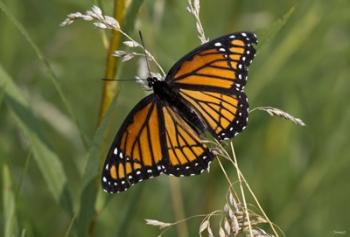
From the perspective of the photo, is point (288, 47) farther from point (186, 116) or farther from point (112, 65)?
point (112, 65)

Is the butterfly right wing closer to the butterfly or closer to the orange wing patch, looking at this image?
the butterfly

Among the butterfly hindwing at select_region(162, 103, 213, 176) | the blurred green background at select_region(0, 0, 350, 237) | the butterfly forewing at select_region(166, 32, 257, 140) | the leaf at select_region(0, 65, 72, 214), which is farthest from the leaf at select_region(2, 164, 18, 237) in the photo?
the blurred green background at select_region(0, 0, 350, 237)

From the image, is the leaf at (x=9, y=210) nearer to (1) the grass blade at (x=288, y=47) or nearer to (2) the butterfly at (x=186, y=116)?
(2) the butterfly at (x=186, y=116)

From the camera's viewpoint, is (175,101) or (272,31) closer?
(272,31)

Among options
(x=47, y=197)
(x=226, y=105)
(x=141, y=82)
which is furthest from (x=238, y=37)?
(x=47, y=197)

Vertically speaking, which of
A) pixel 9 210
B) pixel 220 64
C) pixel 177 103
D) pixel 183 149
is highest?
pixel 220 64

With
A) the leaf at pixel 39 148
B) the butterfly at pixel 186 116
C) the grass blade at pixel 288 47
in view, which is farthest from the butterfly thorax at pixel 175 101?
the grass blade at pixel 288 47

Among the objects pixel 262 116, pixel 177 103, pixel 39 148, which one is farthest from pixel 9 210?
pixel 262 116
